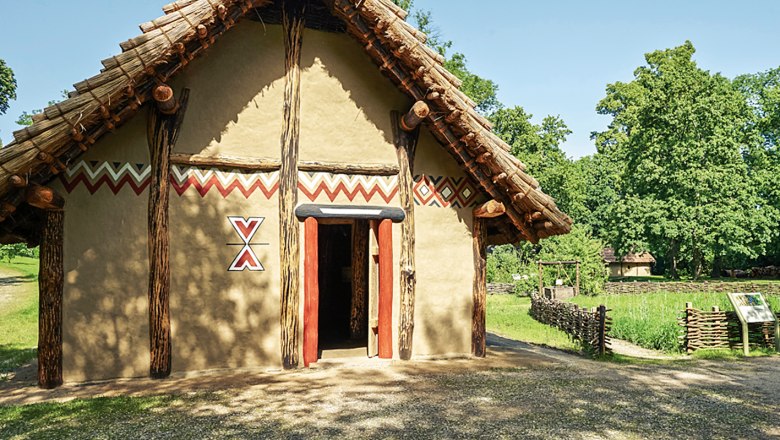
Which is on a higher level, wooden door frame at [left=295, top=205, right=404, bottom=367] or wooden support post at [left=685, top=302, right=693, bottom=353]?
wooden door frame at [left=295, top=205, right=404, bottom=367]

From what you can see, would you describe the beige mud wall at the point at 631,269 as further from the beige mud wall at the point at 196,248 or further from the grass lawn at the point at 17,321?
the beige mud wall at the point at 196,248

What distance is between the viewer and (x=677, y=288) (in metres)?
32.1

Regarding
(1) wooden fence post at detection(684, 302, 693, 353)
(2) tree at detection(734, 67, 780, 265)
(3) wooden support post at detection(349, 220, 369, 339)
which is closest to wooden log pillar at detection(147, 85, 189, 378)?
(3) wooden support post at detection(349, 220, 369, 339)

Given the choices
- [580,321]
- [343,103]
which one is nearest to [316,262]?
[343,103]

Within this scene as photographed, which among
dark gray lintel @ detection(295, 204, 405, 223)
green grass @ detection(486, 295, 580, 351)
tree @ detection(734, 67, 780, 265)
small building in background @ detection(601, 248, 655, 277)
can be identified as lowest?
green grass @ detection(486, 295, 580, 351)

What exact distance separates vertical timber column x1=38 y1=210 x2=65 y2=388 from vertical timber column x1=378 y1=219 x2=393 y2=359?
4.28 meters

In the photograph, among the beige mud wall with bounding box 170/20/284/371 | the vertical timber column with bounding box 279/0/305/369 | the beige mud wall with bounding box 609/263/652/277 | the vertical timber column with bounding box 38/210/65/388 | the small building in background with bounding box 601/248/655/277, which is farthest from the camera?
the beige mud wall with bounding box 609/263/652/277

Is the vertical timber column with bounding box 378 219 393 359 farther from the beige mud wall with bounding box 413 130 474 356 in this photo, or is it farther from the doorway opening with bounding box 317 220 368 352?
the doorway opening with bounding box 317 220 368 352

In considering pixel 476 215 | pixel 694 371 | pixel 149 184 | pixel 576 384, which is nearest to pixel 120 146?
pixel 149 184

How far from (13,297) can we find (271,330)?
19.0 m

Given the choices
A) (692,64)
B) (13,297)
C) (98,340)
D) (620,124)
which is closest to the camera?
(98,340)

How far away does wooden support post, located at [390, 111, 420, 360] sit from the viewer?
8.65 m

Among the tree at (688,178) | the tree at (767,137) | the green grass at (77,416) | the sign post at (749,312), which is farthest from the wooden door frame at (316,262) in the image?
the tree at (767,137)

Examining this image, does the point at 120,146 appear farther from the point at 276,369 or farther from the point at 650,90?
the point at 650,90
